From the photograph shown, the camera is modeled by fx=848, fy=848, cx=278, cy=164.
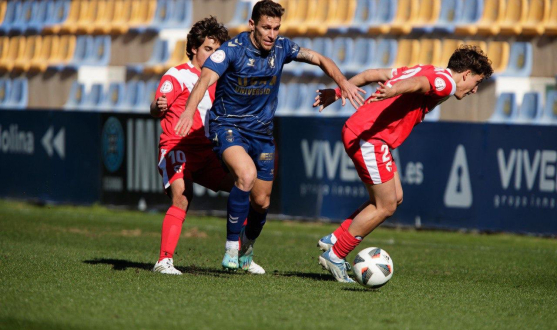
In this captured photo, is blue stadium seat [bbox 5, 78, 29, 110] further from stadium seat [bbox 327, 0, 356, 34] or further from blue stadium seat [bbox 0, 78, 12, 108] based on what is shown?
stadium seat [bbox 327, 0, 356, 34]

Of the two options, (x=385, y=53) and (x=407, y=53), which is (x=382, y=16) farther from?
(x=407, y=53)

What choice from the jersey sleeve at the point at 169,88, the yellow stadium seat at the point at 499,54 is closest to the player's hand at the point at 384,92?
the jersey sleeve at the point at 169,88

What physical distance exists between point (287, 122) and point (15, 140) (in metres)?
5.94

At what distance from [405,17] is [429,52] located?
1.14 m

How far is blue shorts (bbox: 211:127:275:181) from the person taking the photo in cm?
688

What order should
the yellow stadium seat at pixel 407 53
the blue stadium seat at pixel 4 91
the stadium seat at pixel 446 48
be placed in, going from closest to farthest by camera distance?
1. the stadium seat at pixel 446 48
2. the yellow stadium seat at pixel 407 53
3. the blue stadium seat at pixel 4 91

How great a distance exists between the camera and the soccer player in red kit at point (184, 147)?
7.16 m

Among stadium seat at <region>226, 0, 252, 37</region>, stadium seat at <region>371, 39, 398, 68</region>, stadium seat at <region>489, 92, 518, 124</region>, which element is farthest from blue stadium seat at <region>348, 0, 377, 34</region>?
stadium seat at <region>489, 92, 518, 124</region>

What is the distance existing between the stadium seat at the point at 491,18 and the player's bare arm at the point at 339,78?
27.4 feet

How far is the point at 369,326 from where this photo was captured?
5051mm

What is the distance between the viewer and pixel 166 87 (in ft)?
23.9

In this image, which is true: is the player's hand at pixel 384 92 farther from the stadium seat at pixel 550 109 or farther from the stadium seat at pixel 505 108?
the stadium seat at pixel 505 108

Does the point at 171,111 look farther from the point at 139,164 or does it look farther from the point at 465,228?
the point at 139,164

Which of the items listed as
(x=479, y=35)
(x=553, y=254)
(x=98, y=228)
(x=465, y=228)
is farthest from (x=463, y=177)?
(x=98, y=228)
